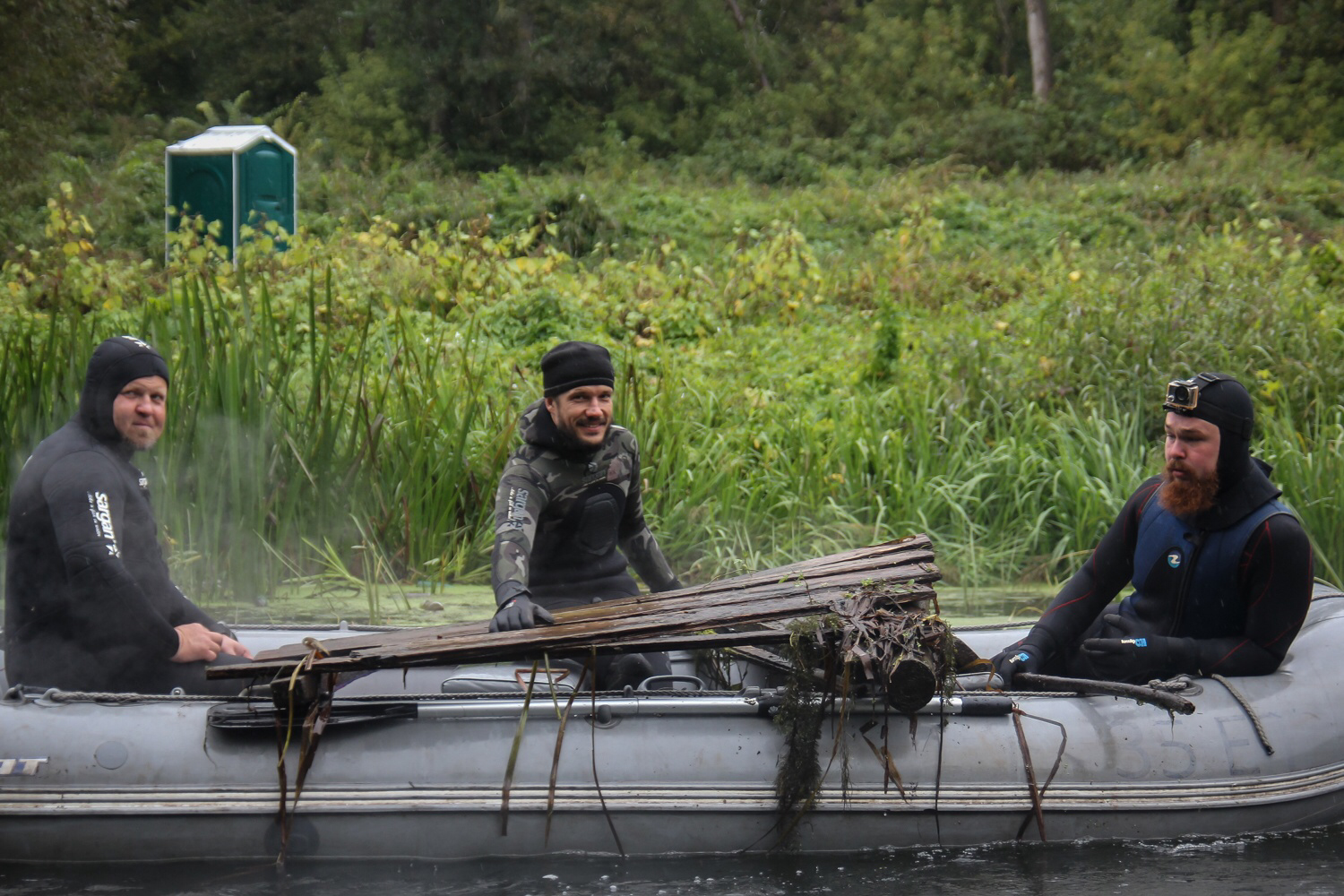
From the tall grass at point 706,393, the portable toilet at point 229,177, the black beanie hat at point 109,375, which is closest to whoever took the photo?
the black beanie hat at point 109,375

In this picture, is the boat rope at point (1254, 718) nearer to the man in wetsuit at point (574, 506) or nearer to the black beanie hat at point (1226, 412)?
the black beanie hat at point (1226, 412)

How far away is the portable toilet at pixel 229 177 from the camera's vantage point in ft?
31.7

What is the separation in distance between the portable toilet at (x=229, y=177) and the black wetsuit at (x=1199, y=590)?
7198mm

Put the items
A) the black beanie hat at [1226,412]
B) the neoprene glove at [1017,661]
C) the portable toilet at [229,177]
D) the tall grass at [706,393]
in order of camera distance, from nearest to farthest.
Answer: the black beanie hat at [1226,412]
the neoprene glove at [1017,661]
the tall grass at [706,393]
the portable toilet at [229,177]

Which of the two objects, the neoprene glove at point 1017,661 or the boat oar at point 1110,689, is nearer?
the boat oar at point 1110,689

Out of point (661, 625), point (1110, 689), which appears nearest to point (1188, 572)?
point (1110, 689)

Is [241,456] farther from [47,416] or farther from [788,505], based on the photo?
[788,505]

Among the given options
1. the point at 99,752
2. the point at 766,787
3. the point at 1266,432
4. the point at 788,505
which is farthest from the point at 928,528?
the point at 99,752

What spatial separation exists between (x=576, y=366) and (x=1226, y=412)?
5.95 feet

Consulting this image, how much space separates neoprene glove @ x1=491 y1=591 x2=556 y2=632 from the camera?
11.6 feet

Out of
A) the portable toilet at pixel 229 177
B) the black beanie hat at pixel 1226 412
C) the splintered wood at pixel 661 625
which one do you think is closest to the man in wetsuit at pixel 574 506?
the splintered wood at pixel 661 625

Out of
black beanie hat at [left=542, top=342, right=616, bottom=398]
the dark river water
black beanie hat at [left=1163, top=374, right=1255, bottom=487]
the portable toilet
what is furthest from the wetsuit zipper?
the portable toilet

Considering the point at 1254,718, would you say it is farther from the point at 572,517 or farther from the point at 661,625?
the point at 572,517

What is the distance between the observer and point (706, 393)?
296 inches
